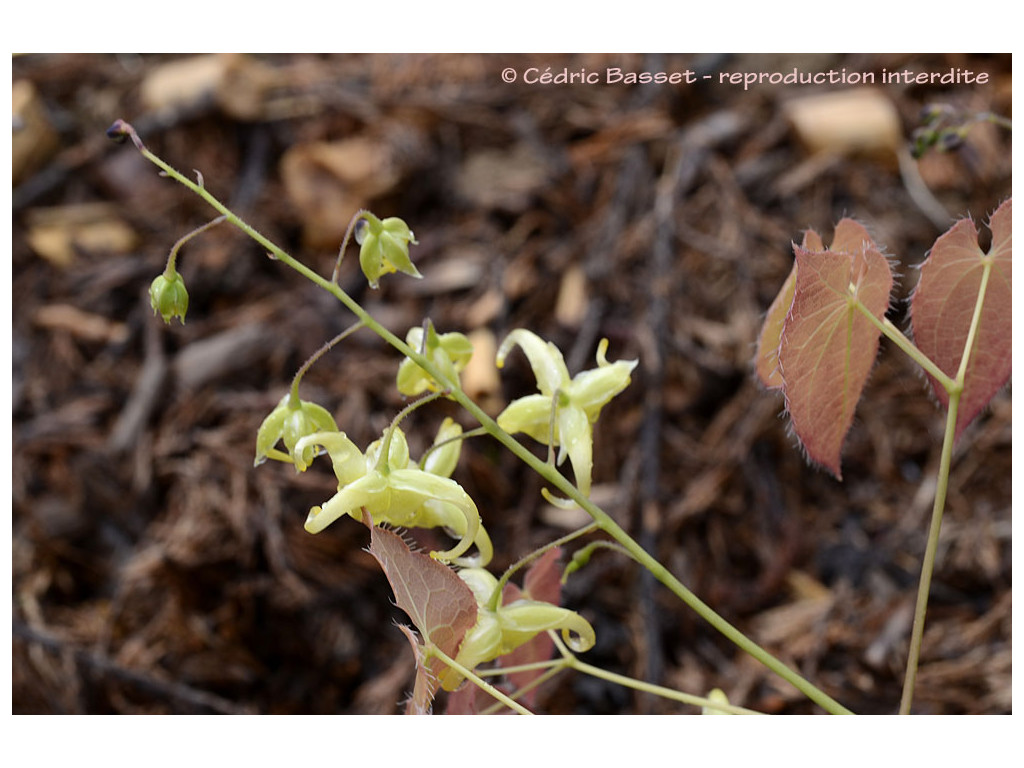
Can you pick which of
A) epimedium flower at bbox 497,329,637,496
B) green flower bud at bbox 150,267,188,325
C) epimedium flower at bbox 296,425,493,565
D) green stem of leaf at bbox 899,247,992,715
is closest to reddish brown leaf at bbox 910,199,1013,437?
green stem of leaf at bbox 899,247,992,715

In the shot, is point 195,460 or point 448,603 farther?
point 195,460

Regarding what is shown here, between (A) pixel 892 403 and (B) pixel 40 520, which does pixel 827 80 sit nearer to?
(A) pixel 892 403

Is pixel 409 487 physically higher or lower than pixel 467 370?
lower

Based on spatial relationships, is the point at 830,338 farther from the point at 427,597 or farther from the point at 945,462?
the point at 427,597

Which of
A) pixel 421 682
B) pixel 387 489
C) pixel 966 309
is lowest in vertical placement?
pixel 421 682

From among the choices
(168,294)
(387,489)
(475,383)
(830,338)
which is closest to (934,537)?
(830,338)
